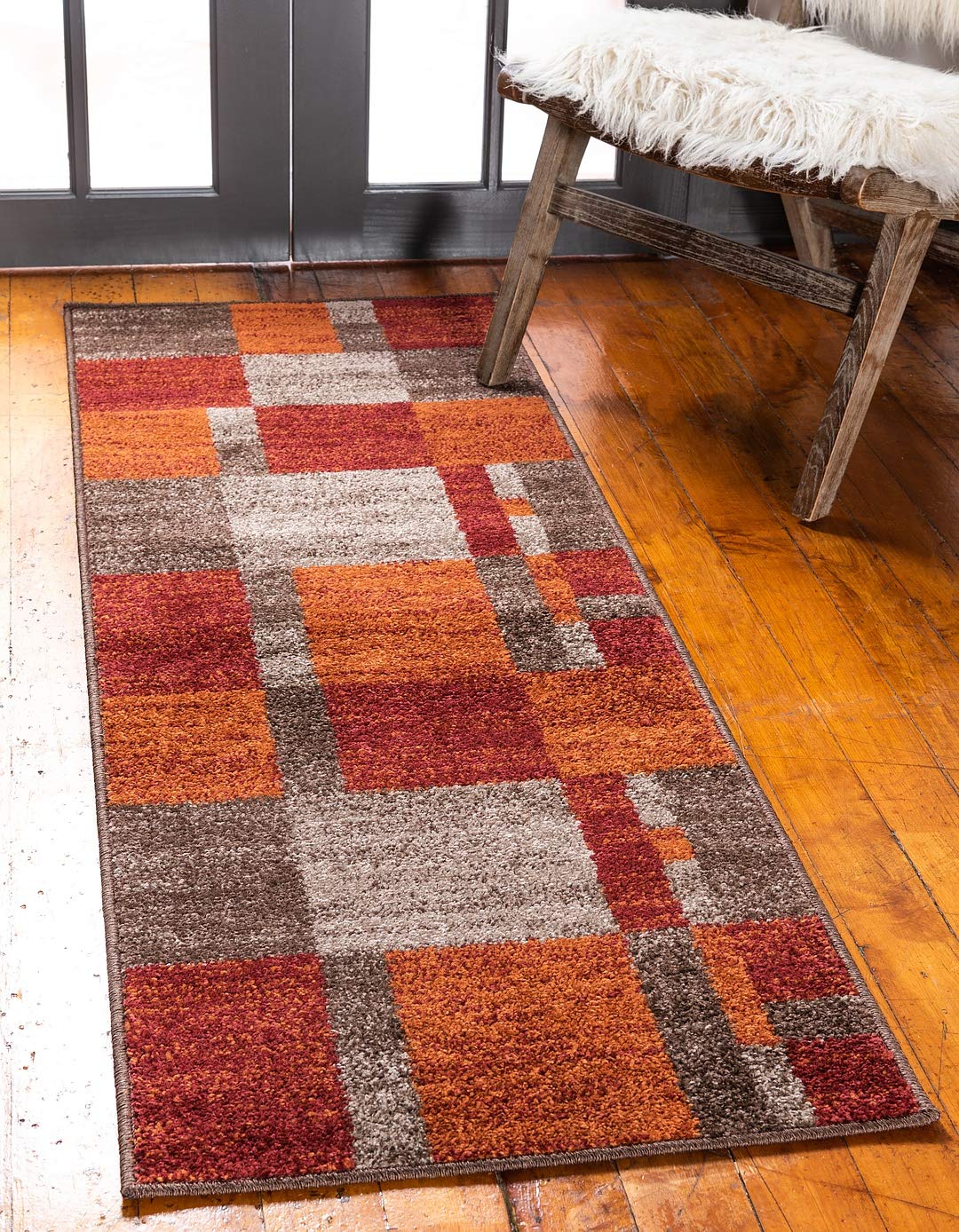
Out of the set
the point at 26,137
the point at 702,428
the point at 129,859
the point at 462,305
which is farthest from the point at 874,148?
the point at 26,137

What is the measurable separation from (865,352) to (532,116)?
0.95 meters

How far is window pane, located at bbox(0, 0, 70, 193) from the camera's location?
2137 mm

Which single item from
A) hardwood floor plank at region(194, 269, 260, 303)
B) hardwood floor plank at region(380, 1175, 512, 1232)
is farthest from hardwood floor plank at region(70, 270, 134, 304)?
hardwood floor plank at region(380, 1175, 512, 1232)

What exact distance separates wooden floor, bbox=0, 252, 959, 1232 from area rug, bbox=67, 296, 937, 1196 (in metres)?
0.03

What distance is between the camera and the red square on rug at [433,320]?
2148mm

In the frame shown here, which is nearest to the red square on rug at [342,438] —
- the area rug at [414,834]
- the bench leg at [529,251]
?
the area rug at [414,834]

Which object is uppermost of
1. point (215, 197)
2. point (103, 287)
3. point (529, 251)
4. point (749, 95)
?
point (749, 95)

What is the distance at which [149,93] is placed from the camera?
87.7 inches

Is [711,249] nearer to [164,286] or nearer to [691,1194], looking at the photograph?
[164,286]

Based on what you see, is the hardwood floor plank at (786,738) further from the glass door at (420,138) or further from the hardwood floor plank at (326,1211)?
the glass door at (420,138)

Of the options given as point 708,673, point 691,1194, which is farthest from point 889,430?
point 691,1194

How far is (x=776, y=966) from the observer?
116 centimetres

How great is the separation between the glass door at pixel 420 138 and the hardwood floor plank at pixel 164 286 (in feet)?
0.63

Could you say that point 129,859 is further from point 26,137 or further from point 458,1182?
point 26,137
